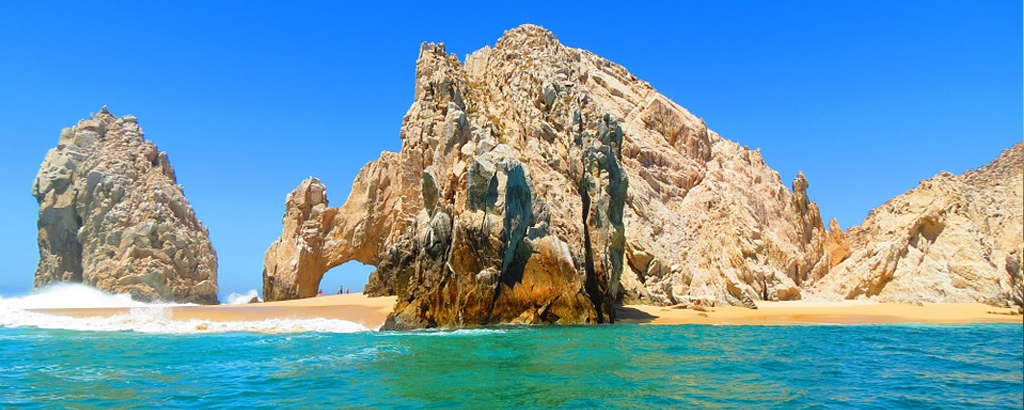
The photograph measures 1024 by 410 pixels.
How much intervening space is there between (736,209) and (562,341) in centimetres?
2597

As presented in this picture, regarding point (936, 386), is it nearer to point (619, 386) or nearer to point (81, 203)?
point (619, 386)

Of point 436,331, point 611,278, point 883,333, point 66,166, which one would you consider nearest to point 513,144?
point 611,278

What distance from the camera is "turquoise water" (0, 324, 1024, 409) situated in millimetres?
9789

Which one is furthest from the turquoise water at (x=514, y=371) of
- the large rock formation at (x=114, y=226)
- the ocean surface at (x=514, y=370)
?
the large rock formation at (x=114, y=226)

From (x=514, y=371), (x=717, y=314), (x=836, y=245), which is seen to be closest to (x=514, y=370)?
(x=514, y=371)

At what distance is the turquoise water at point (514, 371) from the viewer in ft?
32.1

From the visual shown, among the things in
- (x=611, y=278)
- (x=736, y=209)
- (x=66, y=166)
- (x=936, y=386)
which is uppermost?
(x=66, y=166)

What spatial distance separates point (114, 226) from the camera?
38156mm

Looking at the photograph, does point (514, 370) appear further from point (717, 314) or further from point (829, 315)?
point (829, 315)

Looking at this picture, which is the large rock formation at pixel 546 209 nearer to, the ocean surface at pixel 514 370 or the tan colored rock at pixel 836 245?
the tan colored rock at pixel 836 245

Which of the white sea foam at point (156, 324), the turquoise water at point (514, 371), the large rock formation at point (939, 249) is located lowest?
the turquoise water at point (514, 371)

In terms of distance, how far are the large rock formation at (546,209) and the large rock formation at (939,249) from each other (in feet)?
12.3

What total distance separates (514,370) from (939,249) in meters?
33.2

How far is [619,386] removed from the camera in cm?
1092
